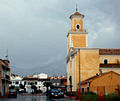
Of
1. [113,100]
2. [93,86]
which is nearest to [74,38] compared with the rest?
[93,86]

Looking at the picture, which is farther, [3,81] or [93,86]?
[3,81]

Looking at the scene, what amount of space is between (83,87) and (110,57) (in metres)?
15.2

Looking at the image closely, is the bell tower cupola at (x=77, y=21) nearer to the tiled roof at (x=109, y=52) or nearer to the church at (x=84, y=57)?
the church at (x=84, y=57)

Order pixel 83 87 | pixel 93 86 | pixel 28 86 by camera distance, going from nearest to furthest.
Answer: pixel 93 86 < pixel 83 87 < pixel 28 86

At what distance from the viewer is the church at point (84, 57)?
187 ft

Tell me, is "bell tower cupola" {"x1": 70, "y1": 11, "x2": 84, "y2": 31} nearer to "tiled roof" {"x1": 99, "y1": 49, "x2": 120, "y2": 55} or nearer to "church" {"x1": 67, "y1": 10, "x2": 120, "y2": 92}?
"church" {"x1": 67, "y1": 10, "x2": 120, "y2": 92}

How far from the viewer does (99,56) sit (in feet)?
198

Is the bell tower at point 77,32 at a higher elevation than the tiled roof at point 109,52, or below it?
higher

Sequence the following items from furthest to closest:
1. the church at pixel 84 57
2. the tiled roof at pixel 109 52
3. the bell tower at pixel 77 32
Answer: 1. the bell tower at pixel 77 32
2. the tiled roof at pixel 109 52
3. the church at pixel 84 57

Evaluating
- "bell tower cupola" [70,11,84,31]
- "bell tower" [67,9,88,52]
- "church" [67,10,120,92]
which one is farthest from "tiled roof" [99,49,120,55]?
"bell tower cupola" [70,11,84,31]

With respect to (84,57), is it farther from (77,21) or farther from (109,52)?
(77,21)

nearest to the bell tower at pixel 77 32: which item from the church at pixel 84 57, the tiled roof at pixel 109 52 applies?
the church at pixel 84 57

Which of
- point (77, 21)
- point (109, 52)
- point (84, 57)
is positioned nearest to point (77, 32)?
point (77, 21)

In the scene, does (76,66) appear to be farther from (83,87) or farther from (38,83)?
(38,83)
